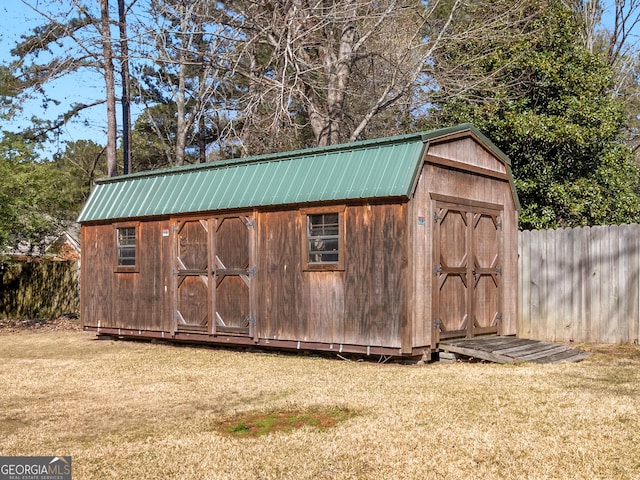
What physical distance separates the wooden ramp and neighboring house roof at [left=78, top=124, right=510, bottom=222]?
2553 mm

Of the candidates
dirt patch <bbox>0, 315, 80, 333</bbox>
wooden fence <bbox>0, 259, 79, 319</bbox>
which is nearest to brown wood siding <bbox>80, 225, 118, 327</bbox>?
dirt patch <bbox>0, 315, 80, 333</bbox>

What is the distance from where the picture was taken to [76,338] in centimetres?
1634

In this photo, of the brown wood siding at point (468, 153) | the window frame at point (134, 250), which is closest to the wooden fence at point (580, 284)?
the brown wood siding at point (468, 153)

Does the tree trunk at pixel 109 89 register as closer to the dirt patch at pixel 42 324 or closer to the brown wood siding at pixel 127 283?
the dirt patch at pixel 42 324

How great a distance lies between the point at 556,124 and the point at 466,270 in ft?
22.7

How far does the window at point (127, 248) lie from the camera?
14805mm

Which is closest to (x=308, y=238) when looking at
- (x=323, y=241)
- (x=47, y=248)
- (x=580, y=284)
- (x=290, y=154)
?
(x=323, y=241)

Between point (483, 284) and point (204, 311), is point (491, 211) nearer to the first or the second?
point (483, 284)

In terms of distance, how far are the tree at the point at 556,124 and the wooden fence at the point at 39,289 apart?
1319 centimetres

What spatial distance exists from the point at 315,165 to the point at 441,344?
3.66m

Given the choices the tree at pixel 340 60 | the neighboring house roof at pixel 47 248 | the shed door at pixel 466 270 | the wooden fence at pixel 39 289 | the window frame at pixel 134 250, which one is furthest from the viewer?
the wooden fence at pixel 39 289

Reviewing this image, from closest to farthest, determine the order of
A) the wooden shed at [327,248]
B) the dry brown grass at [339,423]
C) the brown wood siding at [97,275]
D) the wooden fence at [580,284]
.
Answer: the dry brown grass at [339,423], the wooden shed at [327,248], the wooden fence at [580,284], the brown wood siding at [97,275]

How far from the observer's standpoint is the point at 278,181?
12.4 m

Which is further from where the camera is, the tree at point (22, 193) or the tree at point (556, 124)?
the tree at point (22, 193)
